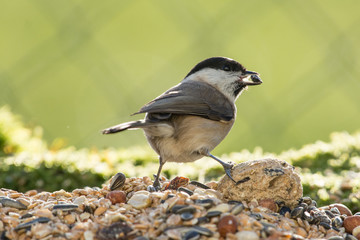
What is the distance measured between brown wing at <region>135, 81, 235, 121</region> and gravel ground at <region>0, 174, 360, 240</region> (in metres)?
0.44

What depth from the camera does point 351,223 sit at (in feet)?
8.04

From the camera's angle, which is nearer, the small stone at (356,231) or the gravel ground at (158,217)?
the gravel ground at (158,217)

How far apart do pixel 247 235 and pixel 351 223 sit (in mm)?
746

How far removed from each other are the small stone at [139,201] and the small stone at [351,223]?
1.03 m

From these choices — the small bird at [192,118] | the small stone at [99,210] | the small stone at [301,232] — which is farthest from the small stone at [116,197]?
the small stone at [301,232]

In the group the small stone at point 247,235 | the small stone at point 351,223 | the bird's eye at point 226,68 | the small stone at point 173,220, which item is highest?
the bird's eye at point 226,68

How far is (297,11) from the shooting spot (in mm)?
6164

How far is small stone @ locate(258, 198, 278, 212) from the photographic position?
8.00ft

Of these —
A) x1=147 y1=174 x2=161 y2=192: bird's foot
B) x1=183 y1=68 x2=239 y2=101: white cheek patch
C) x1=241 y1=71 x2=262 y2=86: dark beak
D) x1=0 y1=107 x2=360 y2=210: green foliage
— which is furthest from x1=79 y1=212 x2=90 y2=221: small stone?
x1=0 y1=107 x2=360 y2=210: green foliage

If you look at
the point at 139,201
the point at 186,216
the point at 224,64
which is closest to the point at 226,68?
the point at 224,64

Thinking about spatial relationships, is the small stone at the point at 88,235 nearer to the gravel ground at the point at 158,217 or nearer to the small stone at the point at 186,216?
the gravel ground at the point at 158,217

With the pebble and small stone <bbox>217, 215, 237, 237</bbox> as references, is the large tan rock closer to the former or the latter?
small stone <bbox>217, 215, 237, 237</bbox>

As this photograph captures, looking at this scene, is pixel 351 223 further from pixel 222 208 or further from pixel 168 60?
pixel 168 60

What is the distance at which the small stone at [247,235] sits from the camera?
1994 millimetres
